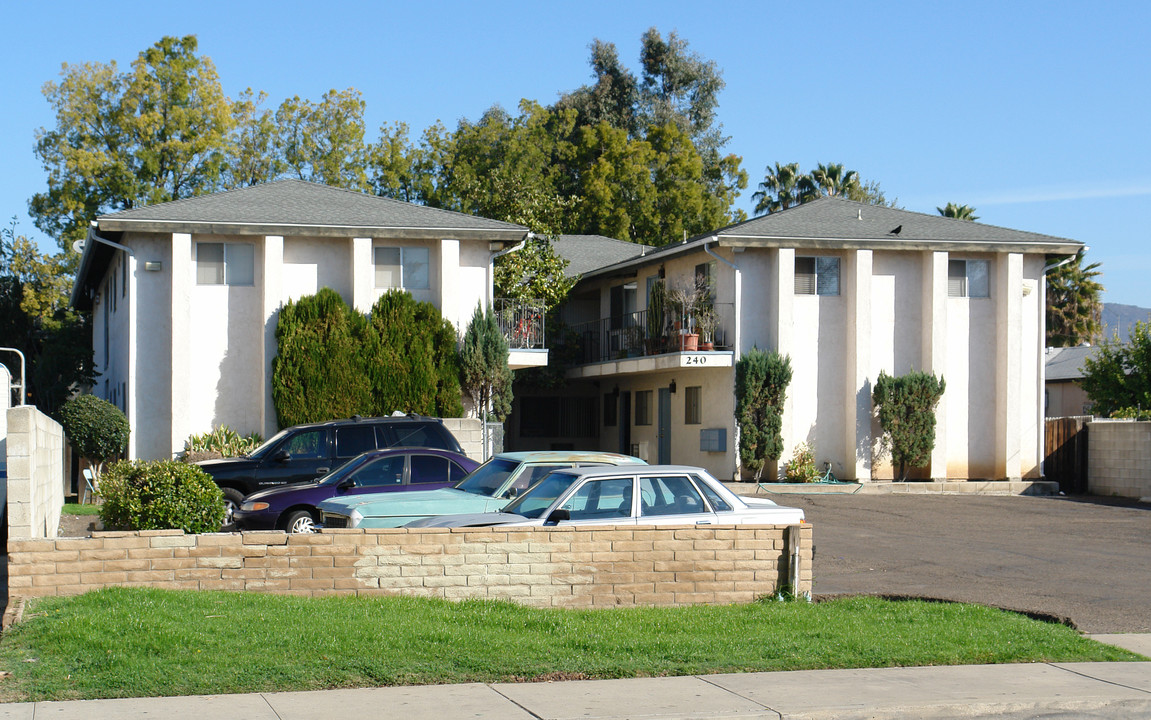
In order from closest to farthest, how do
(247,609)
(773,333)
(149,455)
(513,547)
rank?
(247,609) < (513,547) < (149,455) < (773,333)

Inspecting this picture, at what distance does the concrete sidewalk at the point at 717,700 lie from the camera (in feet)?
24.2

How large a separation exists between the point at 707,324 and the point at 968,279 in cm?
712

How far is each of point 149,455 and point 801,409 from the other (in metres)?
15.4

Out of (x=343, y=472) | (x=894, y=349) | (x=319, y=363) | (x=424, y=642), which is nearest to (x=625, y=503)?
(x=424, y=642)

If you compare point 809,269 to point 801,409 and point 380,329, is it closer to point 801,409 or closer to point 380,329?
point 801,409

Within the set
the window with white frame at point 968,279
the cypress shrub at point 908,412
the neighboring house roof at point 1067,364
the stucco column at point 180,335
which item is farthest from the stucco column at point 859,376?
the neighboring house roof at point 1067,364

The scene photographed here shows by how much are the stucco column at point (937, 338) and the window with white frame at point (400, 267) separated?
12.6 meters

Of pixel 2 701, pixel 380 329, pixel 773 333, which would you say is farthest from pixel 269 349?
pixel 2 701

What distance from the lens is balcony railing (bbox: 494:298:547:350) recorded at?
28500mm

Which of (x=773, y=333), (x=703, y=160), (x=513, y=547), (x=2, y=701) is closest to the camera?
(x=2, y=701)

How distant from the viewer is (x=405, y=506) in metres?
12.7

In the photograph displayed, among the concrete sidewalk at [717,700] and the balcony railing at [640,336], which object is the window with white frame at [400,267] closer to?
the balcony railing at [640,336]

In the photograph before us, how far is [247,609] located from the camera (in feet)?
31.4

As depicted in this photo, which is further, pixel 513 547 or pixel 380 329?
pixel 380 329
